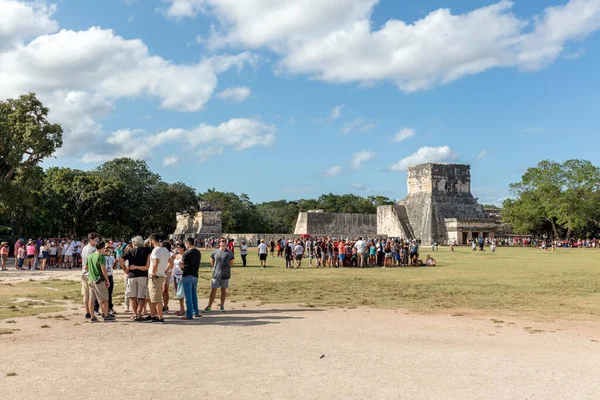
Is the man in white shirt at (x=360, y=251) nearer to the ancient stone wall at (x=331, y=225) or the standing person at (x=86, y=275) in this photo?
the standing person at (x=86, y=275)

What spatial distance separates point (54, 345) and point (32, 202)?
1832 centimetres

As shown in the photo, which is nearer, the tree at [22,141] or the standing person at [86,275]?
the standing person at [86,275]

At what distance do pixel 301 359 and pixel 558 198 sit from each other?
53822 millimetres

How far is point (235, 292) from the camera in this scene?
12562 millimetres

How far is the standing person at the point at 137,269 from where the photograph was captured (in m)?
8.05

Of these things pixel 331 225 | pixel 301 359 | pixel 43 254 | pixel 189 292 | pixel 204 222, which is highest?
pixel 204 222

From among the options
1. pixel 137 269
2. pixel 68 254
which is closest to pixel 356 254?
pixel 68 254

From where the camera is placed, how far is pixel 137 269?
809cm

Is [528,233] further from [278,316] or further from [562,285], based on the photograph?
[278,316]

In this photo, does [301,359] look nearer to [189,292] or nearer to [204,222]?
[189,292]

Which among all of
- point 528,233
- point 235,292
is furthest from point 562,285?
point 528,233

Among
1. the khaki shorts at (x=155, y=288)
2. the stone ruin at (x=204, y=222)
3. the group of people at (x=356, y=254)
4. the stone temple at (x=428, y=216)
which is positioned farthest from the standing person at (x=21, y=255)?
the stone temple at (x=428, y=216)

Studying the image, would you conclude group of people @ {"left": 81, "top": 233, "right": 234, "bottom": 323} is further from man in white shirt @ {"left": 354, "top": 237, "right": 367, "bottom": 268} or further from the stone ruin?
the stone ruin

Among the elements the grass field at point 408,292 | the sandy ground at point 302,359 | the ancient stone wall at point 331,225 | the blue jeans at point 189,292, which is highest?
the ancient stone wall at point 331,225
